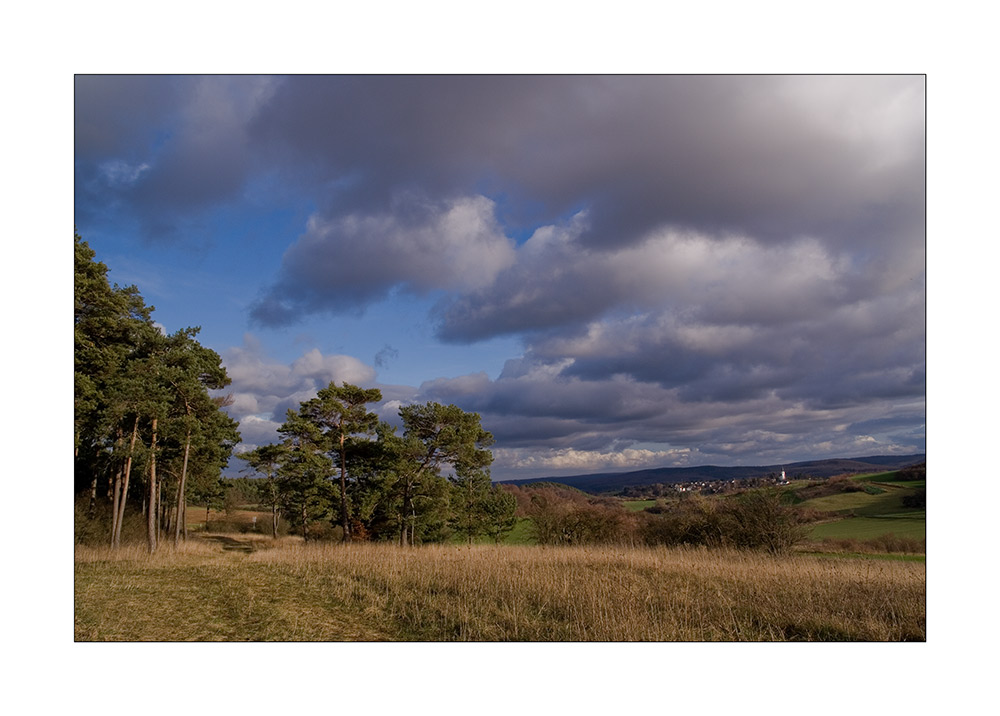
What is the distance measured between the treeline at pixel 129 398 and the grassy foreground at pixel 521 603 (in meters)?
6.17

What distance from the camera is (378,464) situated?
22047 millimetres

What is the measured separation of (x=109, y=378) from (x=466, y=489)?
1394 centimetres

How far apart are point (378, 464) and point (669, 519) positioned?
1209 cm

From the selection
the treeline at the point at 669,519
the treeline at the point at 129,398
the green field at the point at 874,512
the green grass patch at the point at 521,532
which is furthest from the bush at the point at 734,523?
the treeline at the point at 129,398

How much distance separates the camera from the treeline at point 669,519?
16125 millimetres

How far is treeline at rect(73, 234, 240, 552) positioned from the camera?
13344mm

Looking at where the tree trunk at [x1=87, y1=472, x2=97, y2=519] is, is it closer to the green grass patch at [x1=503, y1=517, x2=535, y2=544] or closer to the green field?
the green grass patch at [x1=503, y1=517, x2=535, y2=544]

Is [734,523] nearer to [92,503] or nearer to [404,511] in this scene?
[404,511]

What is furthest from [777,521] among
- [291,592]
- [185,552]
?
[185,552]

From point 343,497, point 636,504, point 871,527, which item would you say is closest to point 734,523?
point 871,527

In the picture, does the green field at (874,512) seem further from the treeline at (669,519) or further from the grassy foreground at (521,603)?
the grassy foreground at (521,603)

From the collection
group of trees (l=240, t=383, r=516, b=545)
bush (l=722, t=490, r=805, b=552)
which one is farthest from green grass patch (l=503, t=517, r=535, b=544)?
bush (l=722, t=490, r=805, b=552)

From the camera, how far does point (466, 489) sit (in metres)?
23.1

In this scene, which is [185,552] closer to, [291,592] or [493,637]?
[291,592]
